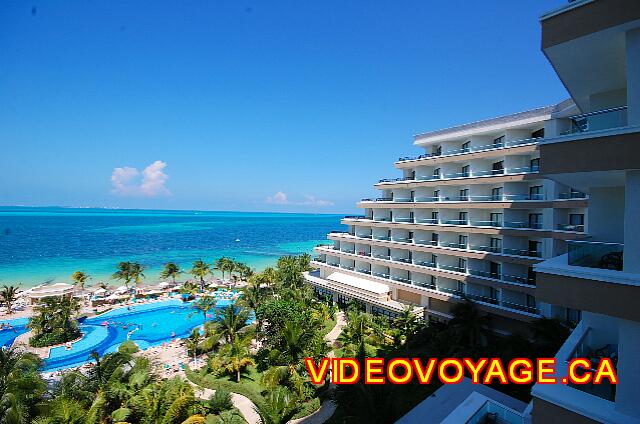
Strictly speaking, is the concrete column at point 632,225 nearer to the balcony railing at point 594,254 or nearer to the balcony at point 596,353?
the balcony railing at point 594,254

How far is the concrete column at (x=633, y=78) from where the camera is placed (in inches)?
266

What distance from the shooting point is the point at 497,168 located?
3136cm

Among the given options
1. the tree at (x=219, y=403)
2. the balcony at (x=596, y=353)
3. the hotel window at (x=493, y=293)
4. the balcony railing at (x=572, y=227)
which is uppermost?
the balcony railing at (x=572, y=227)

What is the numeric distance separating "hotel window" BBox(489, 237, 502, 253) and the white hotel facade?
0.28ft

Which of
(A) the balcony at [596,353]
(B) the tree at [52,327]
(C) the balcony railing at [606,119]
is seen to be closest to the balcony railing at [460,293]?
(A) the balcony at [596,353]

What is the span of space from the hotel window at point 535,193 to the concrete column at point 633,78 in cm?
2370

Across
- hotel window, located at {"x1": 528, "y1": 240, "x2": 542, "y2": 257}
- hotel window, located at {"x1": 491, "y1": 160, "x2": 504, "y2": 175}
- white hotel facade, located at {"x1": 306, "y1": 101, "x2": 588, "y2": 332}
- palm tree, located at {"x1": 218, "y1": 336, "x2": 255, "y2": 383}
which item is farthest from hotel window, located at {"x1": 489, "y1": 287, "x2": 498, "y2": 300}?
palm tree, located at {"x1": 218, "y1": 336, "x2": 255, "y2": 383}

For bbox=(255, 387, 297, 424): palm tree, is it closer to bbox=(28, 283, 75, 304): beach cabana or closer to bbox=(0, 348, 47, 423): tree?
bbox=(0, 348, 47, 423): tree

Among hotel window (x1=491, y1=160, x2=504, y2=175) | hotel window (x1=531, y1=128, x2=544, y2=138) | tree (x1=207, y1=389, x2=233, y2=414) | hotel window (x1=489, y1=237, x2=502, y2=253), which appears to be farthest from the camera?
hotel window (x1=491, y1=160, x2=504, y2=175)

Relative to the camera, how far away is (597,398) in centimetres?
689

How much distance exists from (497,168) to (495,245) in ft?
24.8

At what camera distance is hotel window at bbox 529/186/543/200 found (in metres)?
27.5

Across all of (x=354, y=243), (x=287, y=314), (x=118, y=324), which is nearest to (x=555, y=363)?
(x=287, y=314)

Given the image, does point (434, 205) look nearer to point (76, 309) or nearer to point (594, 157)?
point (594, 157)
